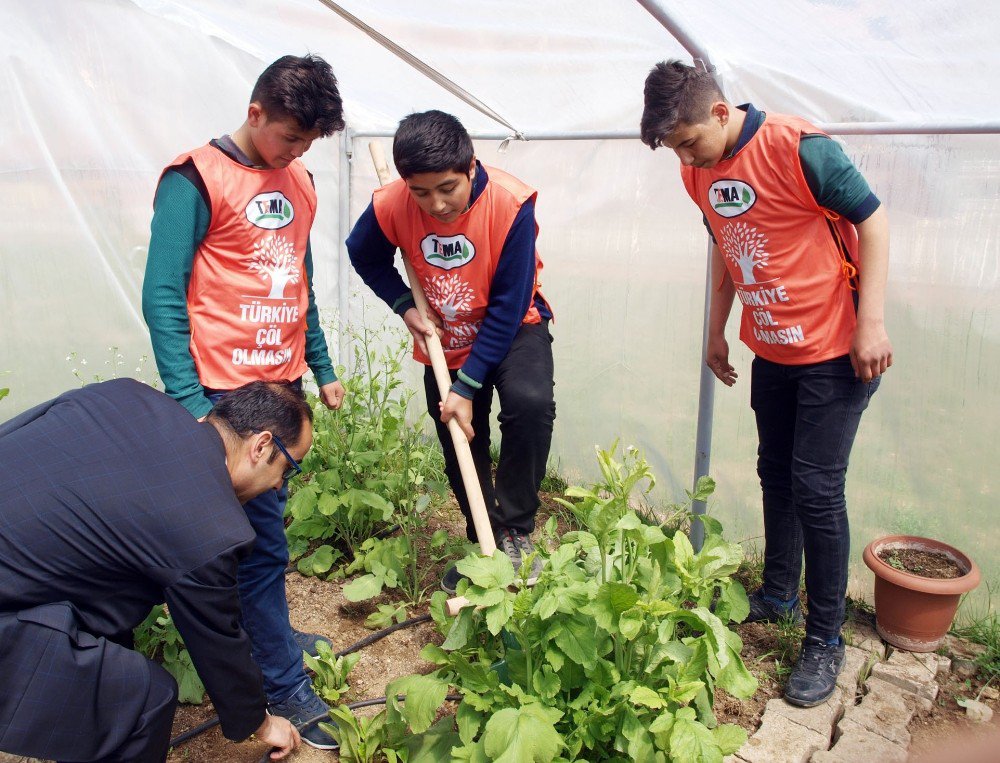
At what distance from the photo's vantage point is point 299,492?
10.7ft

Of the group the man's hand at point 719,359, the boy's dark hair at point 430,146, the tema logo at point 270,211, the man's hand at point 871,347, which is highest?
the boy's dark hair at point 430,146

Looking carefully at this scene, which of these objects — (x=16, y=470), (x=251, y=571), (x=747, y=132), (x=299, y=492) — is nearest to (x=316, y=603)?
(x=299, y=492)

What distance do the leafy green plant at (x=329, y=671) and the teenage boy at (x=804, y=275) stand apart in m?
1.35

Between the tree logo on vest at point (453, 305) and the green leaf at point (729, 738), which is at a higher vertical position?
the tree logo on vest at point (453, 305)

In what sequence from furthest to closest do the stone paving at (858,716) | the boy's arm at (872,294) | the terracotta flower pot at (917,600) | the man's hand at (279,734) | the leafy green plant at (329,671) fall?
the terracotta flower pot at (917,600), the leafy green plant at (329,671), the stone paving at (858,716), the boy's arm at (872,294), the man's hand at (279,734)

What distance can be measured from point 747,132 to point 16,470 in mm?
1985

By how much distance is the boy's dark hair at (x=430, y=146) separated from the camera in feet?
7.32

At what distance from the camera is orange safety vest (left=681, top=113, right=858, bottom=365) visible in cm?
221

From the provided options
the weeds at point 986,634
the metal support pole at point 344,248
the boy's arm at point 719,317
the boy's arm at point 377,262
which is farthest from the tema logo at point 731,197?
the metal support pole at point 344,248

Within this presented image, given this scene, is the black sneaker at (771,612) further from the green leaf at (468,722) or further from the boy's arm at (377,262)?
the boy's arm at (377,262)

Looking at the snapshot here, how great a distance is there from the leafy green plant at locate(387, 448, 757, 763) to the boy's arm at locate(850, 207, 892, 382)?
0.65 meters

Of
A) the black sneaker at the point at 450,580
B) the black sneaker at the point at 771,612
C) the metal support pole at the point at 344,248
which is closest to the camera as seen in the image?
the black sneaker at the point at 771,612

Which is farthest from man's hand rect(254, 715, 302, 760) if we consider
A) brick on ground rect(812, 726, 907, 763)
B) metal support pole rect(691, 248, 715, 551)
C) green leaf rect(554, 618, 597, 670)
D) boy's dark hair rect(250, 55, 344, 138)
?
metal support pole rect(691, 248, 715, 551)

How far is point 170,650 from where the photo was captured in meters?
2.54
